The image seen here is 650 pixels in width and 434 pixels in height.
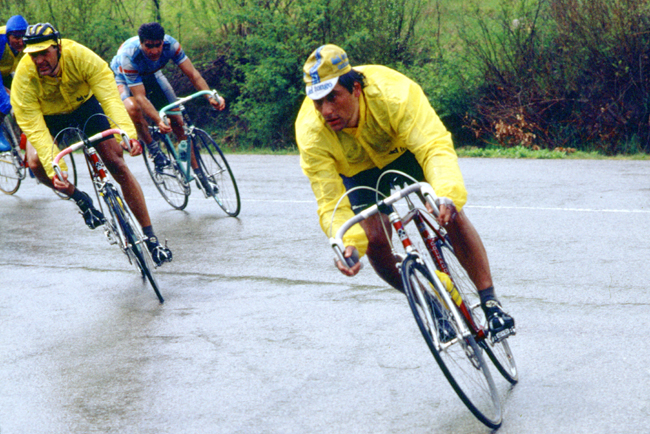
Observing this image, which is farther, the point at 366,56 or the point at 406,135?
the point at 366,56

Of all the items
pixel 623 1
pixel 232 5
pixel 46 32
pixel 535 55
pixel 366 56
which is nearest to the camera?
pixel 46 32

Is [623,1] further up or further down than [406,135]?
further down

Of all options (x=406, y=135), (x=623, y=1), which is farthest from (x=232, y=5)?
(x=406, y=135)

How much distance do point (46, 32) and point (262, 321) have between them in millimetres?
2807

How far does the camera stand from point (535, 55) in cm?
1505

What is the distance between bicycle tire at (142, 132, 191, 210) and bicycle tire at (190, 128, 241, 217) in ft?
1.08

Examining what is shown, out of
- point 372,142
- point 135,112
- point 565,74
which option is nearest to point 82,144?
point 135,112

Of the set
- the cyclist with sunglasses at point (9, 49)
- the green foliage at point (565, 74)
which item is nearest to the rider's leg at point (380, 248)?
the cyclist with sunglasses at point (9, 49)

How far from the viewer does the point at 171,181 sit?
946 cm

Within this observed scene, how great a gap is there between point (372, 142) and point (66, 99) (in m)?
3.60

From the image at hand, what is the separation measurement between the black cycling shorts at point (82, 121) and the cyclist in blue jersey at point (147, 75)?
130cm

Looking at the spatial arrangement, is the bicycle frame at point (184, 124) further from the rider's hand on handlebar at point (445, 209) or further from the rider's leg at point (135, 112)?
the rider's hand on handlebar at point (445, 209)

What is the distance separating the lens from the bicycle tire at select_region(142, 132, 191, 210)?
30.0 ft

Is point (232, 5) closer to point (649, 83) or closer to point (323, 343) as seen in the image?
point (649, 83)
